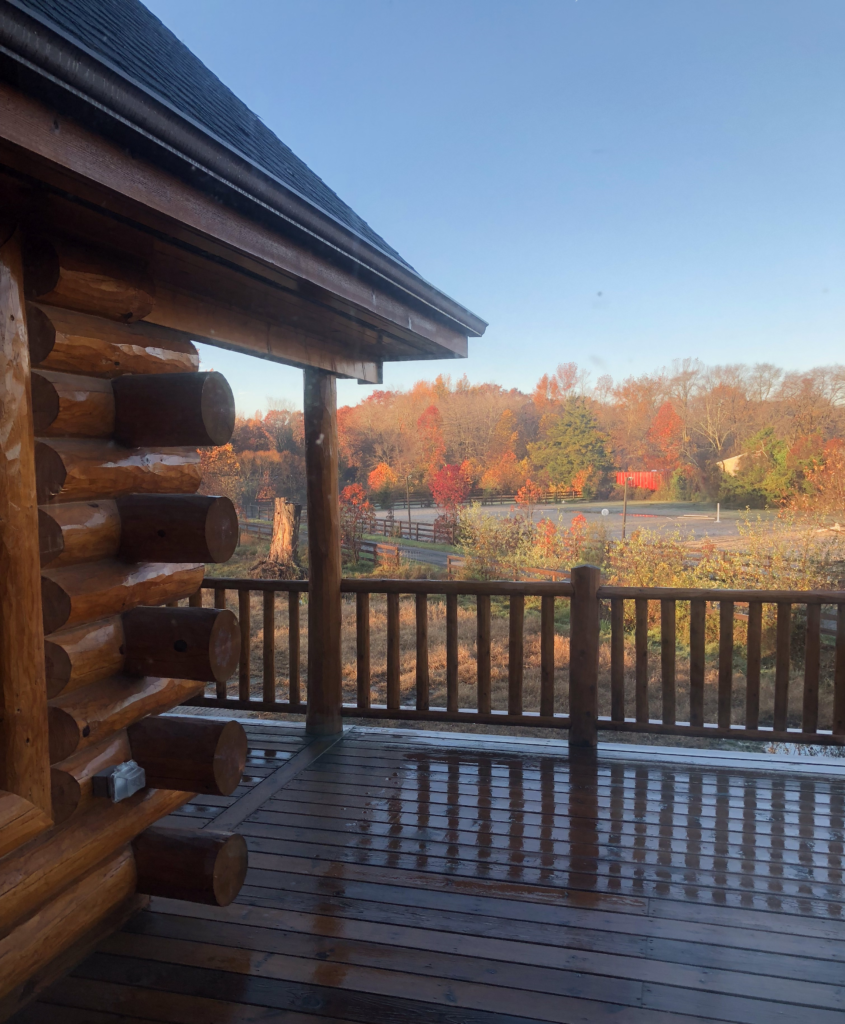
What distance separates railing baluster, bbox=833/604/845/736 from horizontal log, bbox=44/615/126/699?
3.42 m

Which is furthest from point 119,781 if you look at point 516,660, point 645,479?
point 645,479

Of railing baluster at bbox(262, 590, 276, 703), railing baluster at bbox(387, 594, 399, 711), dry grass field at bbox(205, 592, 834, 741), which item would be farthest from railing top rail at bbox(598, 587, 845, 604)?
dry grass field at bbox(205, 592, 834, 741)

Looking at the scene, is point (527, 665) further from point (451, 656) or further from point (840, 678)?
point (840, 678)

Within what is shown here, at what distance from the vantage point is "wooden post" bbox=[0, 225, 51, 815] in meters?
1.84

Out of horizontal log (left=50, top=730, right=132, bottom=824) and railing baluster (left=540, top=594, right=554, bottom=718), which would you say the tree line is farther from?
horizontal log (left=50, top=730, right=132, bottom=824)

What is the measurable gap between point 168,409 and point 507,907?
6.53ft

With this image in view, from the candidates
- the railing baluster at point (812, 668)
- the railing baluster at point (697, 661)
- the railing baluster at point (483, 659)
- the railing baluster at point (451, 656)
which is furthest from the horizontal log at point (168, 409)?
the railing baluster at point (812, 668)

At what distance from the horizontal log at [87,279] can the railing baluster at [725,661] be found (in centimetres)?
314

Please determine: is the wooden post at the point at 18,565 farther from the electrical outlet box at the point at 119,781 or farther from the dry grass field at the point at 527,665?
the dry grass field at the point at 527,665

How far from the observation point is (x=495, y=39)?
23.8 m

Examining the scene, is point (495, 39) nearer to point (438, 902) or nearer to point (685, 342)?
point (685, 342)

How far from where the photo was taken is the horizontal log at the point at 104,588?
1992 millimetres

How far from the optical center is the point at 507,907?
247 centimetres

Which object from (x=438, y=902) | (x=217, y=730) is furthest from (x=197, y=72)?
(x=438, y=902)
